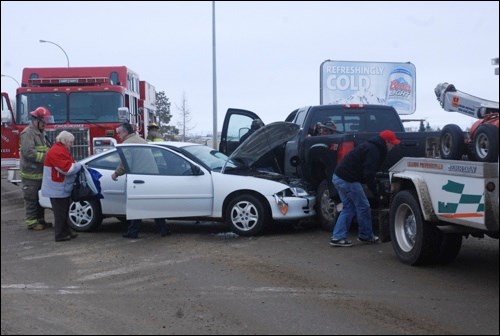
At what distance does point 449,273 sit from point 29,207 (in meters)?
7.05

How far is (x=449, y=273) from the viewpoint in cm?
729

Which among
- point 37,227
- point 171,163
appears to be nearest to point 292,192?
point 171,163

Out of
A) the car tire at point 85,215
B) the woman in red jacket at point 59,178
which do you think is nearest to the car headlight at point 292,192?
the car tire at point 85,215

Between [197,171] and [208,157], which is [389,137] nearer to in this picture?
[197,171]

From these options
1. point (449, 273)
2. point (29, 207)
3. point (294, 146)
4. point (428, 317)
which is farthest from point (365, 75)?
point (428, 317)

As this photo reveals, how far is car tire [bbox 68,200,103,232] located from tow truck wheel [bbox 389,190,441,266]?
5.00 meters

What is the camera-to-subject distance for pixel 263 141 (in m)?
10.7

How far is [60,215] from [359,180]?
4.50 metres

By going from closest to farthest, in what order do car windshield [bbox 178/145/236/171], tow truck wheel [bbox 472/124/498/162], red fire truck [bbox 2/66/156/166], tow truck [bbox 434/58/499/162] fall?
tow truck wheel [bbox 472/124/498/162], tow truck [bbox 434/58/499/162], car windshield [bbox 178/145/236/171], red fire truck [bbox 2/66/156/166]

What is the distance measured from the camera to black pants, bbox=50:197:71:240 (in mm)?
9647

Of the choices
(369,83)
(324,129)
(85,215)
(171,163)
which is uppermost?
(369,83)

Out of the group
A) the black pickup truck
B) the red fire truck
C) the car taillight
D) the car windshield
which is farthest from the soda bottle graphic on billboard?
the car taillight

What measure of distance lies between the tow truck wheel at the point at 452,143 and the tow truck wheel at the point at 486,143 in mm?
355

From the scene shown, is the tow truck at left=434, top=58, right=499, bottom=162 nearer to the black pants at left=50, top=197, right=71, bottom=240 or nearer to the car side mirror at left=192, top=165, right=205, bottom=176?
the car side mirror at left=192, top=165, right=205, bottom=176
